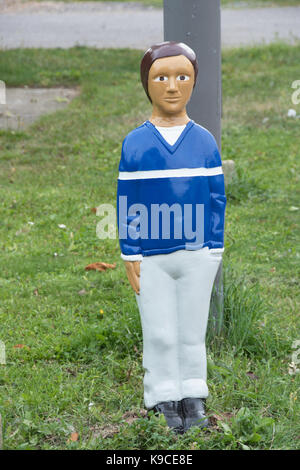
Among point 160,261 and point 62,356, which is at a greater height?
point 160,261

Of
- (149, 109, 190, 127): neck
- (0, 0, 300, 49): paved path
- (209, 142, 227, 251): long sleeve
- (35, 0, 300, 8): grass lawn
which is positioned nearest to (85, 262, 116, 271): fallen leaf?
(209, 142, 227, 251): long sleeve

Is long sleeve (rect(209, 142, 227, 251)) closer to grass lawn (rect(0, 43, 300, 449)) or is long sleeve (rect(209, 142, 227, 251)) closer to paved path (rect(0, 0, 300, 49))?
grass lawn (rect(0, 43, 300, 449))

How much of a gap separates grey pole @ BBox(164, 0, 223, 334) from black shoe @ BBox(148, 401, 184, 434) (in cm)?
79

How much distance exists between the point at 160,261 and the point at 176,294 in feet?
0.60

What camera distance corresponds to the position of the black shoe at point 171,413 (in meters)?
3.11

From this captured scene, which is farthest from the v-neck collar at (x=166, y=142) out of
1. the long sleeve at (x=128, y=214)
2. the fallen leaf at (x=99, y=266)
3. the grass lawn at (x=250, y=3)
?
the grass lawn at (x=250, y=3)

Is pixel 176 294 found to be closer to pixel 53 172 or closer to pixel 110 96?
pixel 53 172

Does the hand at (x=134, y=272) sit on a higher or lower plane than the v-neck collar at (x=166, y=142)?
lower

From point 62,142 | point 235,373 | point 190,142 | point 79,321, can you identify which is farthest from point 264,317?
point 62,142

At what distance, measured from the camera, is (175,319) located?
3.08 metres

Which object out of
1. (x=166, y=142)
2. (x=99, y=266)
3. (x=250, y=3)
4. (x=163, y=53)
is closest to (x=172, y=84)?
(x=163, y=53)

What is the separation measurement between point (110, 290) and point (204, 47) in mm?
1855

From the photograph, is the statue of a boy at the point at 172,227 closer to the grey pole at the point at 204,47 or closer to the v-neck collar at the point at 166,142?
the v-neck collar at the point at 166,142
